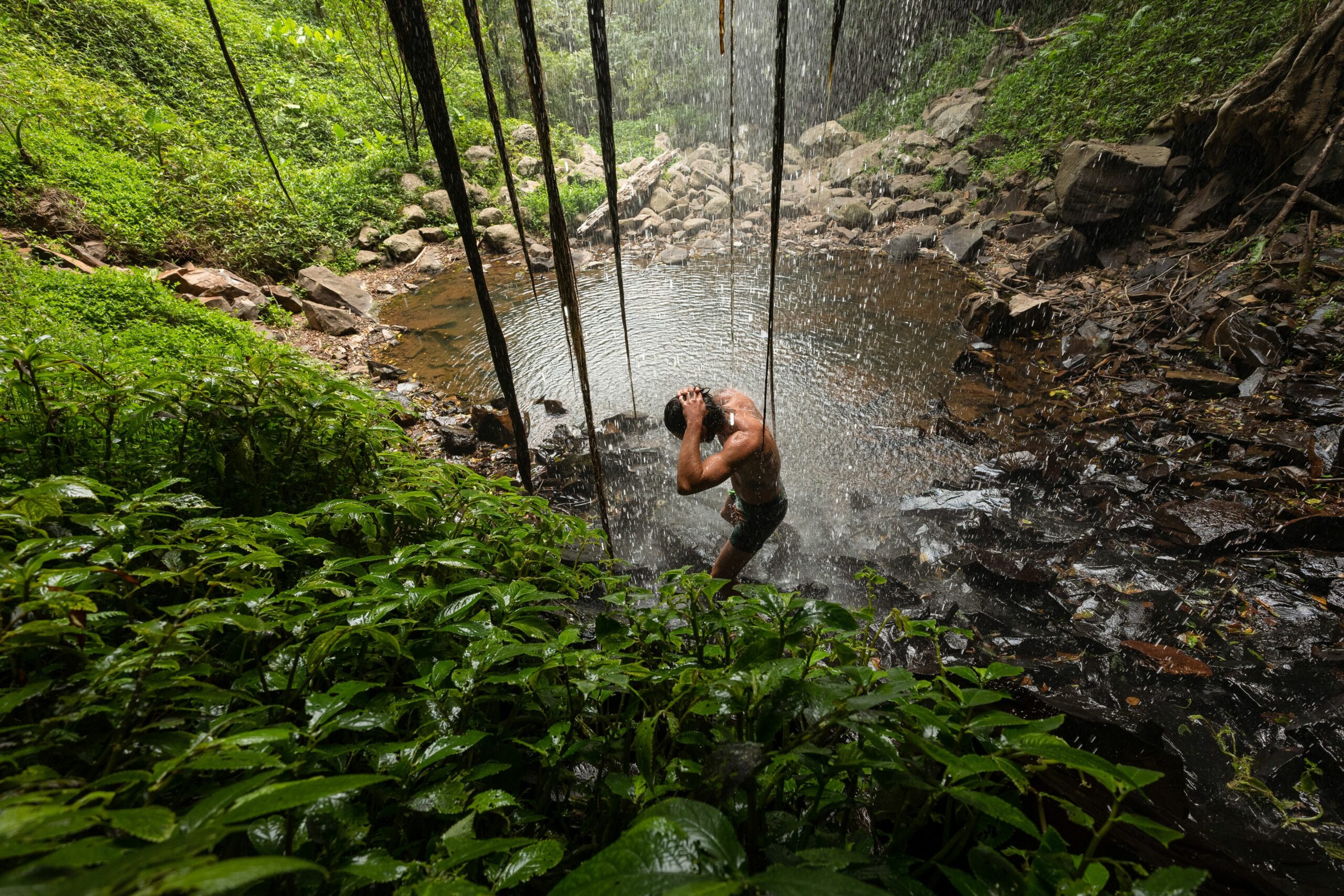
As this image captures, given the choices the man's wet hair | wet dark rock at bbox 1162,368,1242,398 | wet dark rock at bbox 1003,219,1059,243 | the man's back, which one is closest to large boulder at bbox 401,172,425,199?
the man's wet hair

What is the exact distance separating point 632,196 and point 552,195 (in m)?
12.0

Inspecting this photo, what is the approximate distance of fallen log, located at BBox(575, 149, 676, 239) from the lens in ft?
36.9

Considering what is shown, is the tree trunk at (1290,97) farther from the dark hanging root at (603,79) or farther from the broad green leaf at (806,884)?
the broad green leaf at (806,884)

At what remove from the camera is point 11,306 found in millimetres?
2865

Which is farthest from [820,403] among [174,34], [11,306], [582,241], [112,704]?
[174,34]

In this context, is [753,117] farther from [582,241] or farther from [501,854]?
[501,854]

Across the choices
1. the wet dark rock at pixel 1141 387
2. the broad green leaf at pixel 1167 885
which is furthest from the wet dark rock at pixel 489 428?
the wet dark rock at pixel 1141 387

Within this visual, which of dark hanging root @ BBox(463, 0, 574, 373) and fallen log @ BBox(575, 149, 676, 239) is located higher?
fallen log @ BBox(575, 149, 676, 239)

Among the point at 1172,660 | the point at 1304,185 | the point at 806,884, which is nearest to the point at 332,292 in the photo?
the point at 806,884

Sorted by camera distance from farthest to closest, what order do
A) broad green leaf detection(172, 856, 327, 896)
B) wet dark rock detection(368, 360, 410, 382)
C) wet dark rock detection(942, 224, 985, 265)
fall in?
wet dark rock detection(942, 224, 985, 265) < wet dark rock detection(368, 360, 410, 382) < broad green leaf detection(172, 856, 327, 896)

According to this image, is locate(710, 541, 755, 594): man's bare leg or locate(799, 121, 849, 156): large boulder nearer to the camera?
locate(710, 541, 755, 594): man's bare leg

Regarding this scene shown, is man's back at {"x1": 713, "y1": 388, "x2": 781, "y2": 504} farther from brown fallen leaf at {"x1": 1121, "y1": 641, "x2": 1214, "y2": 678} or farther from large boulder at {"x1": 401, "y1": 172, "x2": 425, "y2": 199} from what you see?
large boulder at {"x1": 401, "y1": 172, "x2": 425, "y2": 199}

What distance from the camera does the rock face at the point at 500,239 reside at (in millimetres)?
10312

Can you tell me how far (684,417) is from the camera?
3396 mm
